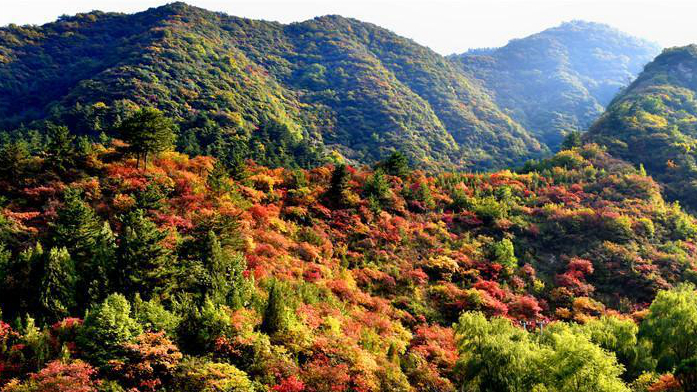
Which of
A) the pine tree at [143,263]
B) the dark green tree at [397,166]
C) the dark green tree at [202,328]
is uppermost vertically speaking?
the dark green tree at [397,166]

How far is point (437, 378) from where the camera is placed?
21.5 meters

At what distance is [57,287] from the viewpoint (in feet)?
60.8

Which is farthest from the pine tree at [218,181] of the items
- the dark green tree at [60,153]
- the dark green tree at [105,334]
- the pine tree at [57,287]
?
the dark green tree at [105,334]

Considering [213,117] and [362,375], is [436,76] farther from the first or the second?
[362,375]

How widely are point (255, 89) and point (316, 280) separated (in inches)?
3131

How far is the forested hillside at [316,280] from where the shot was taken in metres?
16.8

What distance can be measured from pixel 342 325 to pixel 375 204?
1874cm

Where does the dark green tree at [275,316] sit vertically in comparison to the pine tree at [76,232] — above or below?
below

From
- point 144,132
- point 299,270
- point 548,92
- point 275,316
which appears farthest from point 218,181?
point 548,92

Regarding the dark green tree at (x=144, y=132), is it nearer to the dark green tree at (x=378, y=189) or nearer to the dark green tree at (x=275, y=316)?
the dark green tree at (x=275, y=316)

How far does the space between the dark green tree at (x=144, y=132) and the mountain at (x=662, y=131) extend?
67.3m

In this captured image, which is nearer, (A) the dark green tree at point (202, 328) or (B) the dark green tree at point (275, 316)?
(A) the dark green tree at point (202, 328)

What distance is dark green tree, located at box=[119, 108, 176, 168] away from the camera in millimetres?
32219

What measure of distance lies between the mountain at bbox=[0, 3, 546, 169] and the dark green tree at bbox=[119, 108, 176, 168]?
20.9 metres
